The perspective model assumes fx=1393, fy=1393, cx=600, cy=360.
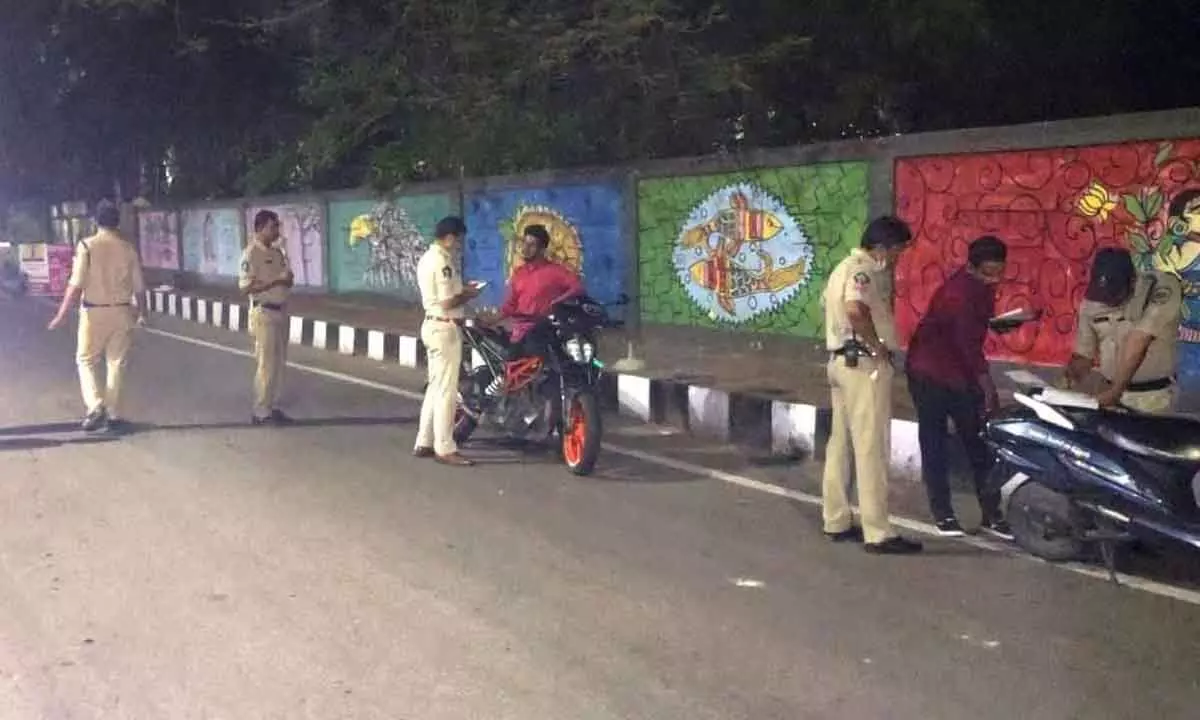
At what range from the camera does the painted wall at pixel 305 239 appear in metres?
24.6

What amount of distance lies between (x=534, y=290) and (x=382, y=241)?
545 inches

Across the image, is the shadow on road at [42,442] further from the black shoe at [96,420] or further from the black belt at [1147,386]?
the black belt at [1147,386]

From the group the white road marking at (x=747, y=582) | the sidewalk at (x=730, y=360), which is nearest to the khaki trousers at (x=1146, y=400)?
the white road marking at (x=747, y=582)

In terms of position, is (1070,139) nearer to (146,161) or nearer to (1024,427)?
(1024,427)

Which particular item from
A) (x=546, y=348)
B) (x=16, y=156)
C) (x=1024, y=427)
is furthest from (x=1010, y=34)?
(x=16, y=156)

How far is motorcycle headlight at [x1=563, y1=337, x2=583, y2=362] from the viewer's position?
29.0 ft

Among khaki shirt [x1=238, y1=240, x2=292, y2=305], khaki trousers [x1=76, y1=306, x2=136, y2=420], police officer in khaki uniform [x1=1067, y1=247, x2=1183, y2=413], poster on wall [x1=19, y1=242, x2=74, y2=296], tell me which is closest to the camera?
police officer in khaki uniform [x1=1067, y1=247, x2=1183, y2=413]

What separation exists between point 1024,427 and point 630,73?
10182 mm

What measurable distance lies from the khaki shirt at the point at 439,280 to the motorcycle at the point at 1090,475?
3.66 m

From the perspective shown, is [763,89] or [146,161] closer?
[763,89]

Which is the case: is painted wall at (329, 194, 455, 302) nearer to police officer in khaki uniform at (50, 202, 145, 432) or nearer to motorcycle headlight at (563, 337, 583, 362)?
police officer in khaki uniform at (50, 202, 145, 432)

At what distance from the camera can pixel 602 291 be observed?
16812mm

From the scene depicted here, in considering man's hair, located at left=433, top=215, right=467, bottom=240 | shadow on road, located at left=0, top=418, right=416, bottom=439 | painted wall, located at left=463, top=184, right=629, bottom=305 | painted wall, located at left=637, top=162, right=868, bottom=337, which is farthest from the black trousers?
painted wall, located at left=463, top=184, right=629, bottom=305

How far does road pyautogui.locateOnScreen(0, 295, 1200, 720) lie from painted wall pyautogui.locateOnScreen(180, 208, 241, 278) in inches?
796
